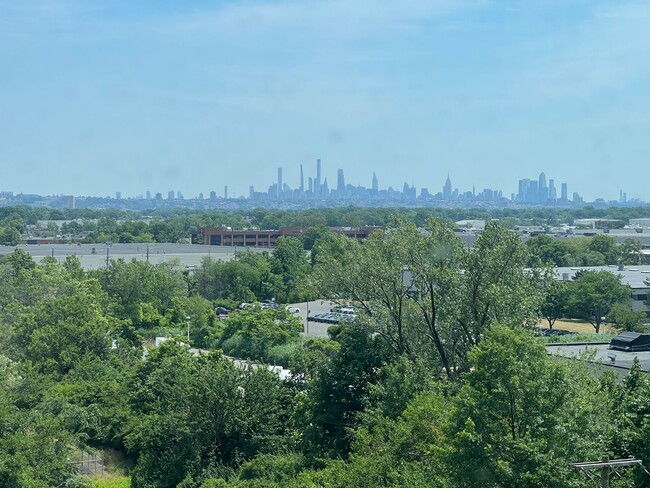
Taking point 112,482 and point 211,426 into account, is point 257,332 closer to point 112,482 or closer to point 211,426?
point 112,482

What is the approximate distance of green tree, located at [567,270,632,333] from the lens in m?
37.5

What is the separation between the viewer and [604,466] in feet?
26.7

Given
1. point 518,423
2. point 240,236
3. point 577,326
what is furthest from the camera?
point 240,236

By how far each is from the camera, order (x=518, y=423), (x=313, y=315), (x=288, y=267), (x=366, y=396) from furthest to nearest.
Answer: (x=288, y=267) < (x=313, y=315) < (x=366, y=396) < (x=518, y=423)

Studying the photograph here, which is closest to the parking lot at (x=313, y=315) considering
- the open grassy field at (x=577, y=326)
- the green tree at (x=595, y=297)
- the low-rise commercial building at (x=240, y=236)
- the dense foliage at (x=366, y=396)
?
the open grassy field at (x=577, y=326)

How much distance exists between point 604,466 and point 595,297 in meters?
30.4

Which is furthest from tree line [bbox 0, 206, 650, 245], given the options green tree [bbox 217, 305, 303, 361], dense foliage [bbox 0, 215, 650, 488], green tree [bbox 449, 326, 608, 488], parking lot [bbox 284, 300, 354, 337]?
green tree [bbox 449, 326, 608, 488]

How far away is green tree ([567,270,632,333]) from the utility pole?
28.0 m

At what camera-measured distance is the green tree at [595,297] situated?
123ft

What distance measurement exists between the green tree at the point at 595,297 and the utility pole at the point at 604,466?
2802 centimetres

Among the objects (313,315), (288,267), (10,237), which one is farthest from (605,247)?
(10,237)

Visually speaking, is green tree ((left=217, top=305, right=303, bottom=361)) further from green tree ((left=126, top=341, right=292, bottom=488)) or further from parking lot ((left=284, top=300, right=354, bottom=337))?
green tree ((left=126, top=341, right=292, bottom=488))

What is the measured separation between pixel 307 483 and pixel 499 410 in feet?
12.2

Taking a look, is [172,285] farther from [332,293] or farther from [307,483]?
[307,483]
